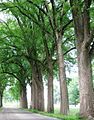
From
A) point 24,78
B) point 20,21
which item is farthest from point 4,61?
point 24,78

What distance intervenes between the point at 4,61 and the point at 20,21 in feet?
16.4

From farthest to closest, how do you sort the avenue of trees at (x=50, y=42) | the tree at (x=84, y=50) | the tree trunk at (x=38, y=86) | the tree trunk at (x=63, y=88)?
the tree trunk at (x=38, y=86) → the tree trunk at (x=63, y=88) → the avenue of trees at (x=50, y=42) → the tree at (x=84, y=50)

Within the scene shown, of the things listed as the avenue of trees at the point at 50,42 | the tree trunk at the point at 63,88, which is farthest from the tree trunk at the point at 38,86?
the tree trunk at the point at 63,88

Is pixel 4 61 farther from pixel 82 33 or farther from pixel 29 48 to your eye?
pixel 82 33

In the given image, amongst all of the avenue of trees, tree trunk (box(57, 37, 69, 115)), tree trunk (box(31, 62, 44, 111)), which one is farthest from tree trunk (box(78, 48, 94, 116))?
tree trunk (box(31, 62, 44, 111))

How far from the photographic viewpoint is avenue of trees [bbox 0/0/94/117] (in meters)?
19.2

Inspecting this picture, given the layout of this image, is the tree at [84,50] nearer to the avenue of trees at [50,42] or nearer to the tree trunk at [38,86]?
the avenue of trees at [50,42]

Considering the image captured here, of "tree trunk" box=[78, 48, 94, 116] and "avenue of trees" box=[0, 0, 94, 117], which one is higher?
"avenue of trees" box=[0, 0, 94, 117]

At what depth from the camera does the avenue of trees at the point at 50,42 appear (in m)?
19.2

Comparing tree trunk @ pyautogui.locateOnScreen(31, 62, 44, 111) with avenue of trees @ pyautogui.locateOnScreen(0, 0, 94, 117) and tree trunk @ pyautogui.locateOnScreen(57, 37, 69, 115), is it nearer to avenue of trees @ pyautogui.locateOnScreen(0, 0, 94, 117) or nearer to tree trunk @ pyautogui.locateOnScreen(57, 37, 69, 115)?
avenue of trees @ pyautogui.locateOnScreen(0, 0, 94, 117)

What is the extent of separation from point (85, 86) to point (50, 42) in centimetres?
1840

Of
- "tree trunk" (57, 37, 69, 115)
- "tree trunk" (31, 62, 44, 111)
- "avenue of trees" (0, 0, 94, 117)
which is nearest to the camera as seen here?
"avenue of trees" (0, 0, 94, 117)

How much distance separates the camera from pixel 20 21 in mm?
36031

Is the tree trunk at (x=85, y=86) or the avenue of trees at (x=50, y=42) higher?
the avenue of trees at (x=50, y=42)
